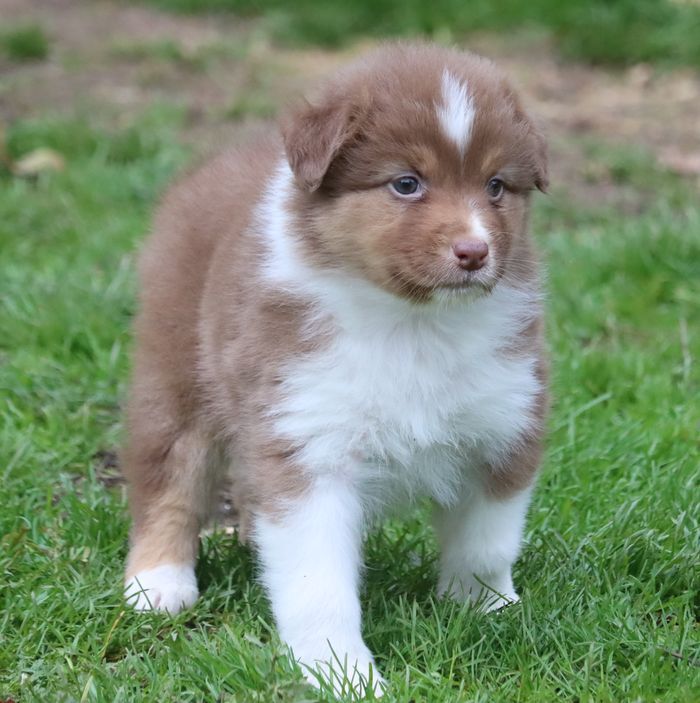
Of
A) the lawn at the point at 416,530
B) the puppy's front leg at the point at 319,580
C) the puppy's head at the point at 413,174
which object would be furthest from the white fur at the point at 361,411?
the lawn at the point at 416,530

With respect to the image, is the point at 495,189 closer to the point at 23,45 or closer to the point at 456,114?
the point at 456,114

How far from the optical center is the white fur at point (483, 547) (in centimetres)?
400

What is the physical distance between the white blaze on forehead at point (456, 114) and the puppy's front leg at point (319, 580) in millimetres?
1030

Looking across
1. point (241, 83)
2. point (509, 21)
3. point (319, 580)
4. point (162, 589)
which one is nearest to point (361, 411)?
point (319, 580)

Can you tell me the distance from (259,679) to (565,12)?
9632 millimetres

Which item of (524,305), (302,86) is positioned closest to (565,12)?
(302,86)

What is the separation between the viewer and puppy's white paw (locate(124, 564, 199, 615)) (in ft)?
13.4

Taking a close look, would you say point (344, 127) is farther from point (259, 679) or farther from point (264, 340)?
point (259, 679)

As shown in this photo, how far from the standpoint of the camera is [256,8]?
13062 millimetres

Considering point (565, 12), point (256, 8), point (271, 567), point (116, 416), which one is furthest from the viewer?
point (256, 8)

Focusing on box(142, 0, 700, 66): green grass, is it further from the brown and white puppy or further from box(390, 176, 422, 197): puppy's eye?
box(390, 176, 422, 197): puppy's eye

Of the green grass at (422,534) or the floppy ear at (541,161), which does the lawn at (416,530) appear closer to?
the green grass at (422,534)

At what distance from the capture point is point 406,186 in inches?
140

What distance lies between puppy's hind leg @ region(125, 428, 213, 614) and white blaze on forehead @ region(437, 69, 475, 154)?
1430 mm
